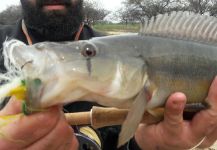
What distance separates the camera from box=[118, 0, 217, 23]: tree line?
54.2 meters

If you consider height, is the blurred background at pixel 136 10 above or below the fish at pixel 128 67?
below

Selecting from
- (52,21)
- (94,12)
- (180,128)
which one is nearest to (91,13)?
(94,12)

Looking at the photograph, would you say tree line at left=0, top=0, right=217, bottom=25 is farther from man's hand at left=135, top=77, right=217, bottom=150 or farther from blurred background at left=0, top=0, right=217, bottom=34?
man's hand at left=135, top=77, right=217, bottom=150

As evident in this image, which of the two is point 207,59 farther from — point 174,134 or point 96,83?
point 96,83

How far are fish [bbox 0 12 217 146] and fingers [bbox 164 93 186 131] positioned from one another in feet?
0.14

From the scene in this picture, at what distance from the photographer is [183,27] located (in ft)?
8.79

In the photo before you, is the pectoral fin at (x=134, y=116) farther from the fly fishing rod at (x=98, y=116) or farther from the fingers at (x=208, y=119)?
the fingers at (x=208, y=119)

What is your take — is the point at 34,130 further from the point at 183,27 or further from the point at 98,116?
the point at 183,27

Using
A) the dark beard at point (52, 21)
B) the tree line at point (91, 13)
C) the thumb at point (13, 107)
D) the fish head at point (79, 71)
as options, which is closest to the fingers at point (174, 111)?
the fish head at point (79, 71)

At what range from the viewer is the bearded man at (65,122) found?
6.89 feet

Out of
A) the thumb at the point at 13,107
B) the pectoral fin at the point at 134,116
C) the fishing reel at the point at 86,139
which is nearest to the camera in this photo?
the thumb at the point at 13,107

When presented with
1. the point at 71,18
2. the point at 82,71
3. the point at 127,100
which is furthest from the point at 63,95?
the point at 71,18

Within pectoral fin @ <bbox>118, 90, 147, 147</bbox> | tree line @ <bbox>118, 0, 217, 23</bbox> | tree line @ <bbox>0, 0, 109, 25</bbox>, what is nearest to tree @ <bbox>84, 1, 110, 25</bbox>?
tree line @ <bbox>0, 0, 109, 25</bbox>

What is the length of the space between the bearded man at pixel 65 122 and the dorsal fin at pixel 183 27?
1.17ft
